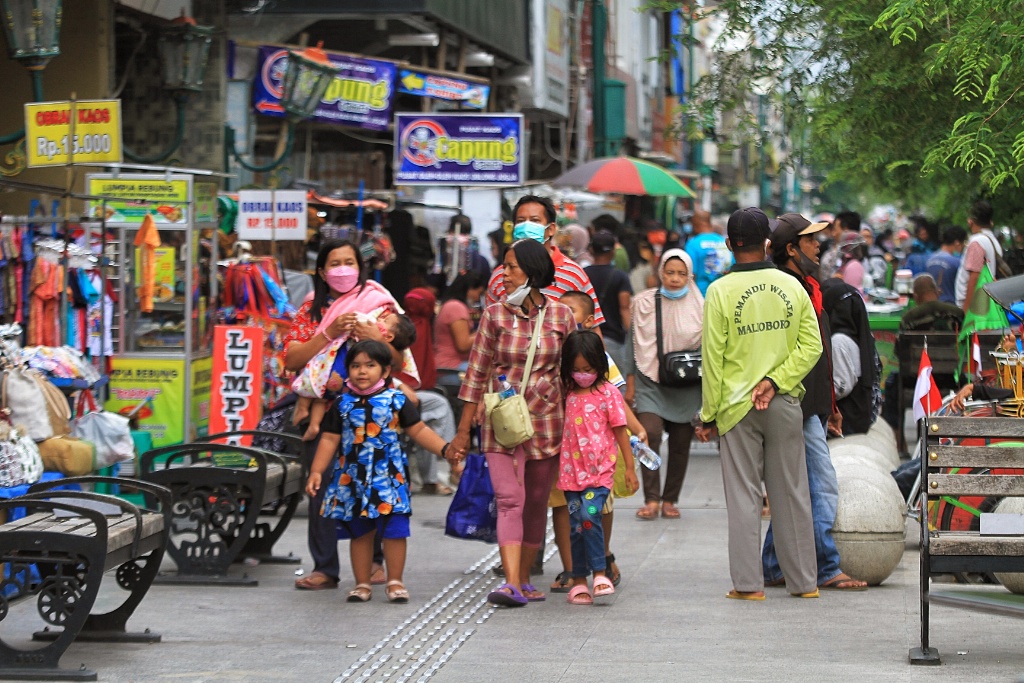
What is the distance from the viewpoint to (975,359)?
9.91 m

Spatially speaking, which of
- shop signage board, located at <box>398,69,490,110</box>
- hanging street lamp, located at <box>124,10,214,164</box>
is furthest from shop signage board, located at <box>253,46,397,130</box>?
hanging street lamp, located at <box>124,10,214,164</box>

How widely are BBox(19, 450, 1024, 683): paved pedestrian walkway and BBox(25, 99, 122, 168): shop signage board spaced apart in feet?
9.56

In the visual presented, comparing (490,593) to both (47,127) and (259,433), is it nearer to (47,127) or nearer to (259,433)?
(259,433)

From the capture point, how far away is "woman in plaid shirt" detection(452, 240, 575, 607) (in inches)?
316

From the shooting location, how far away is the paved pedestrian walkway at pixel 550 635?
21.6 ft

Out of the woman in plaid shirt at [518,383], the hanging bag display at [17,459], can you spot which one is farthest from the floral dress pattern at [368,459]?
the hanging bag display at [17,459]

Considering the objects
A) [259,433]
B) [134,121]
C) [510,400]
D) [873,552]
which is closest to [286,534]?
[259,433]

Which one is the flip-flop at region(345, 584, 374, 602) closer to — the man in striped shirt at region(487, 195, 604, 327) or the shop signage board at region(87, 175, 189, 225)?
the man in striped shirt at region(487, 195, 604, 327)

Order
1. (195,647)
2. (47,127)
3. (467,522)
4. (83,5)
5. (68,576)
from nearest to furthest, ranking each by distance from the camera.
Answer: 1. (68,576)
2. (195,647)
3. (467,522)
4. (47,127)
5. (83,5)

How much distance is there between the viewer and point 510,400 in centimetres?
789

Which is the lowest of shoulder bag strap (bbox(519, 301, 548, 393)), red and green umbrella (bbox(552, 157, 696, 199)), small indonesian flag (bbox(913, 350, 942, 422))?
small indonesian flag (bbox(913, 350, 942, 422))

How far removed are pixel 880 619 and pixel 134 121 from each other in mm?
10356

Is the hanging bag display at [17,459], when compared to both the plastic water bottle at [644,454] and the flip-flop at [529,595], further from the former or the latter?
the plastic water bottle at [644,454]

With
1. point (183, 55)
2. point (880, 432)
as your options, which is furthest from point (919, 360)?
point (183, 55)
